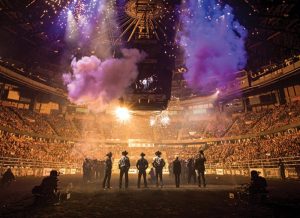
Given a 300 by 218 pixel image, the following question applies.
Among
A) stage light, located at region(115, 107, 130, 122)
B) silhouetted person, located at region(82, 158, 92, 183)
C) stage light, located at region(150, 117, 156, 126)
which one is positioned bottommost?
silhouetted person, located at region(82, 158, 92, 183)

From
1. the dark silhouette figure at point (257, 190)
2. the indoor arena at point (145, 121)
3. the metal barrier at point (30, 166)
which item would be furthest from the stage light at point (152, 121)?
the dark silhouette figure at point (257, 190)

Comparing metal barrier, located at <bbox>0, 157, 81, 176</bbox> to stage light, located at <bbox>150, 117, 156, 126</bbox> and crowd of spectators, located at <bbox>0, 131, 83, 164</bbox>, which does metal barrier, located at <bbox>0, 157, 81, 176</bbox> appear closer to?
crowd of spectators, located at <bbox>0, 131, 83, 164</bbox>

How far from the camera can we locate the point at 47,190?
699 cm

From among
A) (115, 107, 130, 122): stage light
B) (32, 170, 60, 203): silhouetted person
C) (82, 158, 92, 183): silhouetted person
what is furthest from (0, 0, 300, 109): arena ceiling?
(115, 107, 130, 122): stage light

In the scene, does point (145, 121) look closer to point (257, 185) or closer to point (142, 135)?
point (142, 135)

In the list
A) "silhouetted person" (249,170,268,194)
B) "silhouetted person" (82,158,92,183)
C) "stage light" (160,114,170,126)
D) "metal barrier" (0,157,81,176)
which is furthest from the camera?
"stage light" (160,114,170,126)

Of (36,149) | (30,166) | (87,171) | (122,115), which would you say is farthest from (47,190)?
(122,115)

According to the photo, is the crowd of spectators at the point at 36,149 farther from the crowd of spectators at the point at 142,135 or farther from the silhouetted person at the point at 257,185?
the silhouetted person at the point at 257,185

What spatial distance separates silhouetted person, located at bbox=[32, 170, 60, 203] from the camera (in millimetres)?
6793

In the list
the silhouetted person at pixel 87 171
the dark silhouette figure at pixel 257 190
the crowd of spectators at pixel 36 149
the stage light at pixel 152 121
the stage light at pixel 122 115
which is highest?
the stage light at pixel 122 115

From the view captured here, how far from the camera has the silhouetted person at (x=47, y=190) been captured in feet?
22.3

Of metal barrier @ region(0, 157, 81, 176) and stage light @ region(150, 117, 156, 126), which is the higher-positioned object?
stage light @ region(150, 117, 156, 126)

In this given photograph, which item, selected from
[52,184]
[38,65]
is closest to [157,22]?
[52,184]

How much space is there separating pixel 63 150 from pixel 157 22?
20.8 meters
